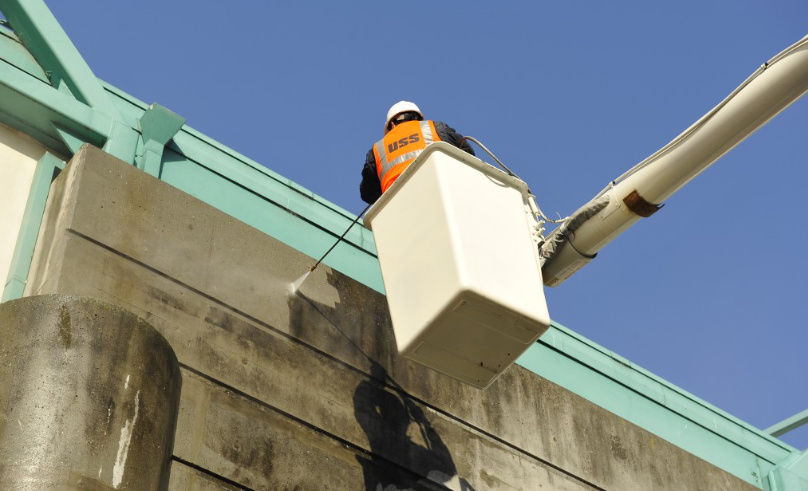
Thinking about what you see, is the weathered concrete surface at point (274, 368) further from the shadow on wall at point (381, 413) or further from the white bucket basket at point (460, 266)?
the white bucket basket at point (460, 266)

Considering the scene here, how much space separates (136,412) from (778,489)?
7002mm

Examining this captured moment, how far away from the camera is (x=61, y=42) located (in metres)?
7.88

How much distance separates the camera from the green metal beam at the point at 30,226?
6.69 metres

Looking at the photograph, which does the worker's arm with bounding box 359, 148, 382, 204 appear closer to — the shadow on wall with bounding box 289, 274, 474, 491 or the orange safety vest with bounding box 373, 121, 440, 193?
the orange safety vest with bounding box 373, 121, 440, 193

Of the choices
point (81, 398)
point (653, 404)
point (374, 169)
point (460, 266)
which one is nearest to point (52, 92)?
point (374, 169)

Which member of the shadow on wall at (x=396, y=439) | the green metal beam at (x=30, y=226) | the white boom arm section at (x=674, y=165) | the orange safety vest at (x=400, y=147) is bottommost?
the shadow on wall at (x=396, y=439)

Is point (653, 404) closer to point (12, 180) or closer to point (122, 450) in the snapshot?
point (12, 180)

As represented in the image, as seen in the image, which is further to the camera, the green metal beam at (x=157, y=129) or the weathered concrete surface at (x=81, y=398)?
the green metal beam at (x=157, y=129)

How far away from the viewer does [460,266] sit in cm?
651

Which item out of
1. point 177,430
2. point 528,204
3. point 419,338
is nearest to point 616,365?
point 528,204

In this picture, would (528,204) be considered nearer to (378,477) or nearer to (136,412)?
(378,477)

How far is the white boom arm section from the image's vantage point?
7172 mm

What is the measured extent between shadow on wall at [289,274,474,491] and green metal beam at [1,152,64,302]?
1554mm

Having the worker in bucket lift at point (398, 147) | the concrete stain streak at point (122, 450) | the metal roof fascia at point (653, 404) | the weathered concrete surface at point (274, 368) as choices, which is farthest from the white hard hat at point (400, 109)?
the concrete stain streak at point (122, 450)
